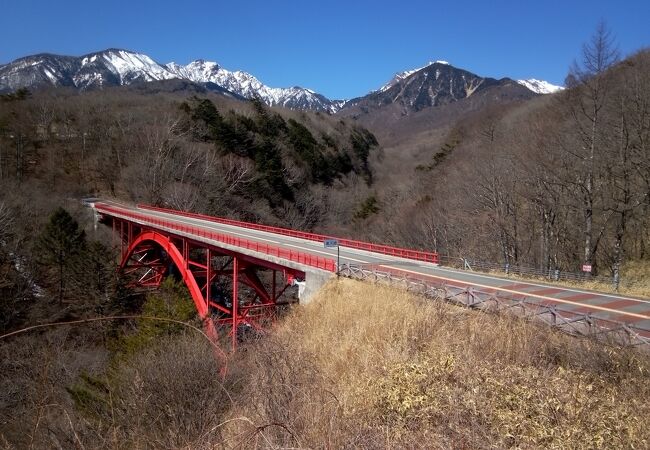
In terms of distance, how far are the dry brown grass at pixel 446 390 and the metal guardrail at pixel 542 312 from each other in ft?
1.23

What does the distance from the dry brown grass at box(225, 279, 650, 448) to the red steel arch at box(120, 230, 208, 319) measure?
461 inches

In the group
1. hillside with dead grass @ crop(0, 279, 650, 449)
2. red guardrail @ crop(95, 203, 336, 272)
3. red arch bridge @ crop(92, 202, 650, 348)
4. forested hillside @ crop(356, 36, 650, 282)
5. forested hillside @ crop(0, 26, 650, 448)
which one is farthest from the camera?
forested hillside @ crop(356, 36, 650, 282)

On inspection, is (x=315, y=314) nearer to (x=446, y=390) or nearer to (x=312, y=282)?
(x=312, y=282)

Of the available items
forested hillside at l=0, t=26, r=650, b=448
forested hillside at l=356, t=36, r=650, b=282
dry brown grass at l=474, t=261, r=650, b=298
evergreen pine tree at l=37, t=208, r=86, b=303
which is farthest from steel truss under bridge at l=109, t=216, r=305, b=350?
forested hillside at l=356, t=36, r=650, b=282

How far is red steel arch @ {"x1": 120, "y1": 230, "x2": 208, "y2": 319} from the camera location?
21031 mm

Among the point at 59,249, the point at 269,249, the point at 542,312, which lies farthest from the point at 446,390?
the point at 59,249

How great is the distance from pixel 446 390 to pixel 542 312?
432 centimetres

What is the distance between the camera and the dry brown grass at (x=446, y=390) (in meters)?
4.89

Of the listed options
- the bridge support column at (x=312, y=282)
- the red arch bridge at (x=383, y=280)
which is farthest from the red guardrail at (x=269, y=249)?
the bridge support column at (x=312, y=282)

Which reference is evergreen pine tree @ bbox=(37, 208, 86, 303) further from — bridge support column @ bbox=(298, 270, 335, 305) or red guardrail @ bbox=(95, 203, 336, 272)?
bridge support column @ bbox=(298, 270, 335, 305)

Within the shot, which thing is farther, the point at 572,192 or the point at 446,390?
the point at 572,192

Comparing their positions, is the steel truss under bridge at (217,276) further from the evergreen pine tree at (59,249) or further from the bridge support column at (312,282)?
the evergreen pine tree at (59,249)

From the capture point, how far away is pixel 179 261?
24.3 m

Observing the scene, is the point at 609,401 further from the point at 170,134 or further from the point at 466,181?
the point at 170,134
